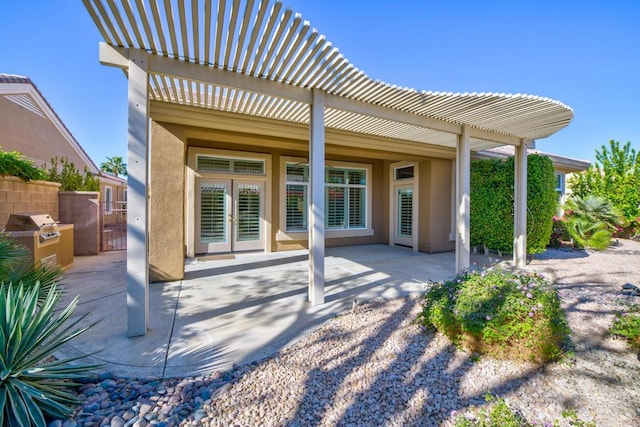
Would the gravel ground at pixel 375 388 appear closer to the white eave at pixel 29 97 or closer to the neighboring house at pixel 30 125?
the neighboring house at pixel 30 125

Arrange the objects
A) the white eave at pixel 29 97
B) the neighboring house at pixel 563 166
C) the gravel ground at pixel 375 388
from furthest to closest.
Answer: the neighboring house at pixel 563 166, the white eave at pixel 29 97, the gravel ground at pixel 375 388

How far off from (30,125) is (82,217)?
21.2 feet

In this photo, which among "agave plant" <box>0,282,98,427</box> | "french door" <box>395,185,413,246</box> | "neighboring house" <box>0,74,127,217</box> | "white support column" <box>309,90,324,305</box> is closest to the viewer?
"agave plant" <box>0,282,98,427</box>

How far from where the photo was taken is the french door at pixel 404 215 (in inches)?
360

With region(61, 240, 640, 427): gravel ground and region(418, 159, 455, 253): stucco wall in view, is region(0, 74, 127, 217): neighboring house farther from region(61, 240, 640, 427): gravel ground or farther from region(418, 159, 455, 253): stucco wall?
region(418, 159, 455, 253): stucco wall

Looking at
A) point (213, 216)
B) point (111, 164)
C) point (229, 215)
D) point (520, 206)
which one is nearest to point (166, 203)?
point (213, 216)

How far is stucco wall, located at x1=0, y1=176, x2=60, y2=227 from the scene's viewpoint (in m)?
5.46

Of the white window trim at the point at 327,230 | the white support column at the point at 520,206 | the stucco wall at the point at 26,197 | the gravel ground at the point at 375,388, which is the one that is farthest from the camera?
the white window trim at the point at 327,230

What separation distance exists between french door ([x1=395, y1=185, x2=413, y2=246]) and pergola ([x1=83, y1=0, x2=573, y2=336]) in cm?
321

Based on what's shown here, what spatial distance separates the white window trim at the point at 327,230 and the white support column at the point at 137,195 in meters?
5.19

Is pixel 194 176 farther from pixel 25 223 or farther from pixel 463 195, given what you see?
pixel 463 195

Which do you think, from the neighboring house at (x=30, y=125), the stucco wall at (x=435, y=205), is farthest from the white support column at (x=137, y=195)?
the stucco wall at (x=435, y=205)

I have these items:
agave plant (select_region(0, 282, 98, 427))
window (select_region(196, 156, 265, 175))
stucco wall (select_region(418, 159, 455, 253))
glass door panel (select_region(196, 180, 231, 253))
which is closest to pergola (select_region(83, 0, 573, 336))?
agave plant (select_region(0, 282, 98, 427))

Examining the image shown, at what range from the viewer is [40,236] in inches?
207
